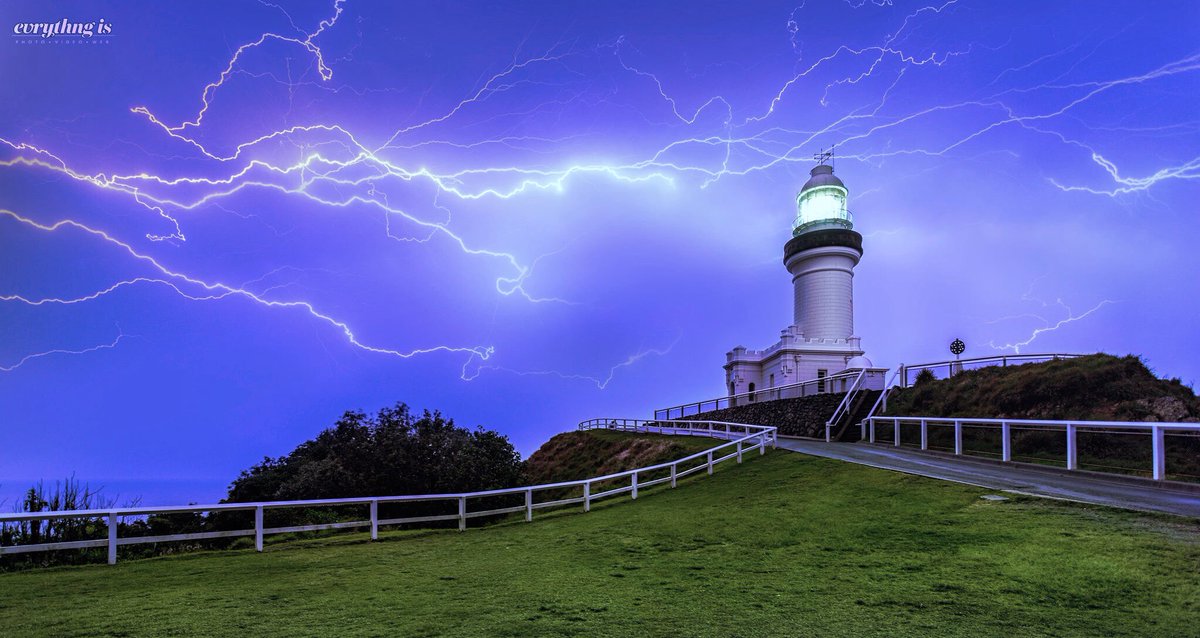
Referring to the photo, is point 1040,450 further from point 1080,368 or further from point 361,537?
point 361,537

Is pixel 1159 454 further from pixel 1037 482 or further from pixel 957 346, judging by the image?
A: pixel 957 346

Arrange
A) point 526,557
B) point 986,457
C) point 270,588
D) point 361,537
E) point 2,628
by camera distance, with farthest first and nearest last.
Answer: point 986,457
point 361,537
point 526,557
point 270,588
point 2,628

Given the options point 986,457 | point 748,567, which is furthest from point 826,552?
point 986,457

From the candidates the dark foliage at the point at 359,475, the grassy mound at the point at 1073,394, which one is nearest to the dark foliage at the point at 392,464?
the dark foliage at the point at 359,475

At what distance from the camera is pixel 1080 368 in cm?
1670

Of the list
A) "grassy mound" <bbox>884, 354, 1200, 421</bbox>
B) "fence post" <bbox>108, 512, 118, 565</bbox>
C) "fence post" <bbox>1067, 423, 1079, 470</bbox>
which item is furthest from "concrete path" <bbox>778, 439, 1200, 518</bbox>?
"fence post" <bbox>108, 512, 118, 565</bbox>

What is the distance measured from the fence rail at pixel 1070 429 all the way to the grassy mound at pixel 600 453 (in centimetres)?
672

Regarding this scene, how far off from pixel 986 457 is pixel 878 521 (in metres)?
7.81

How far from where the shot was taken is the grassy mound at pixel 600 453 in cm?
2224

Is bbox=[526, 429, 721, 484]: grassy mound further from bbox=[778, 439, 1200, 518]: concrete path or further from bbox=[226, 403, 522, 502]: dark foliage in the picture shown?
bbox=[778, 439, 1200, 518]: concrete path

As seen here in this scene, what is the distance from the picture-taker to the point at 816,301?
38000 millimetres

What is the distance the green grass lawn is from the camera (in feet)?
14.2

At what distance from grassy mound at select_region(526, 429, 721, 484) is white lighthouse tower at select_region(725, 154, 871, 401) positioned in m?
10.4

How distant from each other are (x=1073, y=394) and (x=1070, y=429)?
292 inches
